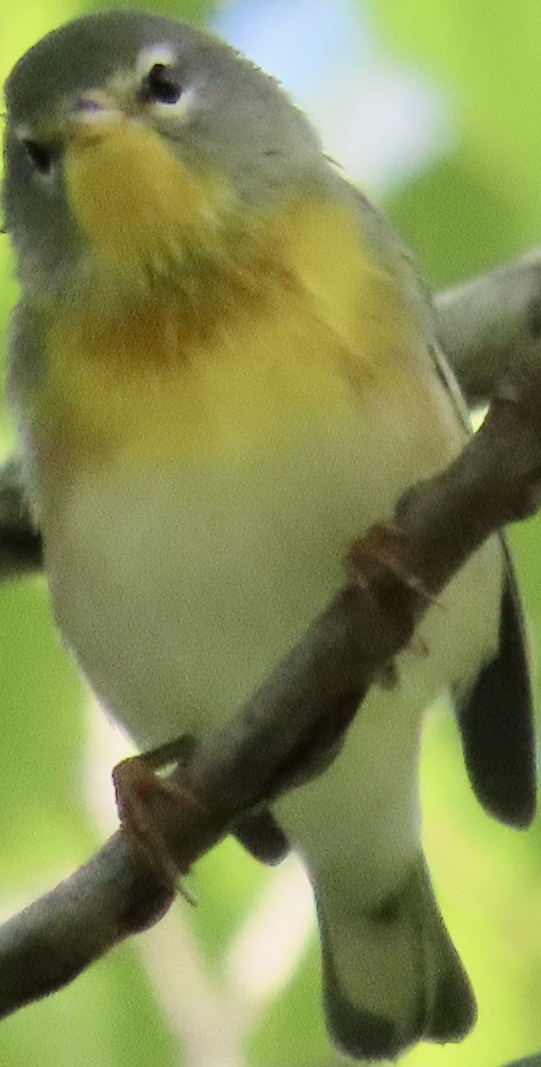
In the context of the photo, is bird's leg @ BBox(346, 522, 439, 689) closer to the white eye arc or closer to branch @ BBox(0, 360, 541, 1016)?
branch @ BBox(0, 360, 541, 1016)

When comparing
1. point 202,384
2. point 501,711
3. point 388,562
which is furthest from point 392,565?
point 501,711

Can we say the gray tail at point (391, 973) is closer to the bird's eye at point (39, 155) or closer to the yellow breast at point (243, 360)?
the yellow breast at point (243, 360)

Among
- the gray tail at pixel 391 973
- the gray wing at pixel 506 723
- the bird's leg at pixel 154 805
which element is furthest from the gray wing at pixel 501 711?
the bird's leg at pixel 154 805

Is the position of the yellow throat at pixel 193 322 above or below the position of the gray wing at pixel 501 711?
above

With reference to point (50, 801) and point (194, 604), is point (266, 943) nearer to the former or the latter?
point (50, 801)

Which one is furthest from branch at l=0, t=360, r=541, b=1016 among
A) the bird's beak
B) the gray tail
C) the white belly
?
the gray tail

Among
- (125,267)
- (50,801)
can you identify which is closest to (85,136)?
(125,267)

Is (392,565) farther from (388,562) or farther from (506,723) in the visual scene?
(506,723)
